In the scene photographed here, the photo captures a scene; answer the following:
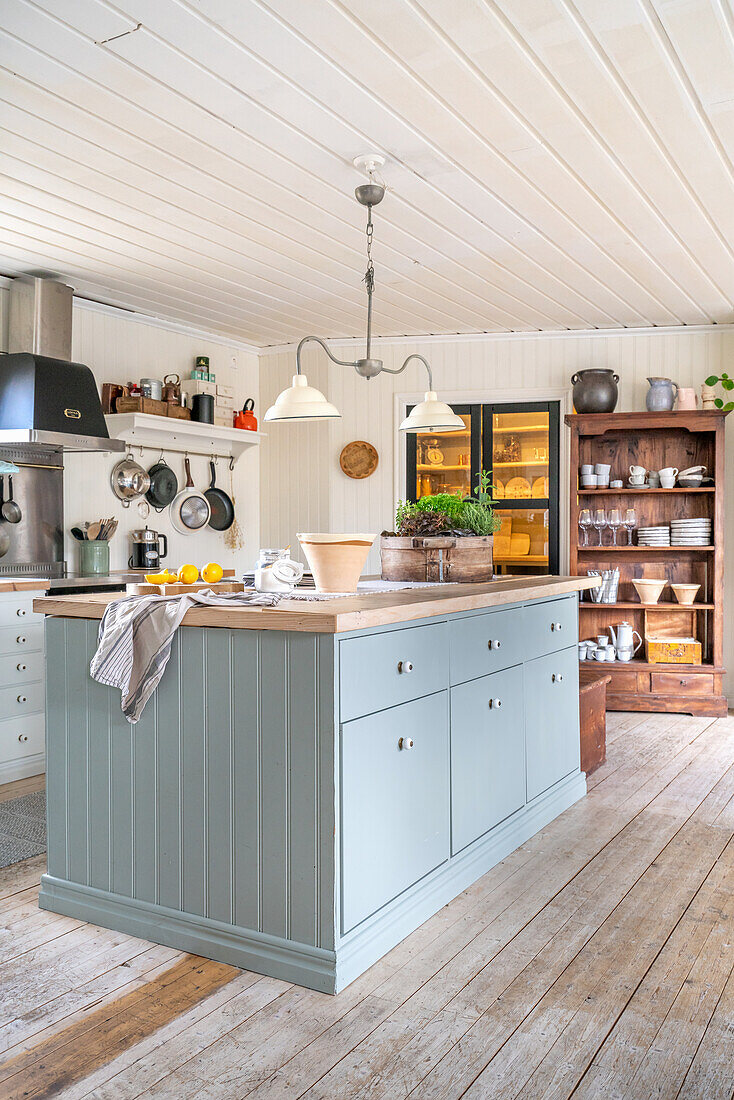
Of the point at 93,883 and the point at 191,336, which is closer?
the point at 93,883

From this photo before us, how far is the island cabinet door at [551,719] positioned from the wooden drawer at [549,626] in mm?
40

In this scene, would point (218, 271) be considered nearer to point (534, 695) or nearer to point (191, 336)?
point (191, 336)

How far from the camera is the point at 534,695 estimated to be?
11.1 ft

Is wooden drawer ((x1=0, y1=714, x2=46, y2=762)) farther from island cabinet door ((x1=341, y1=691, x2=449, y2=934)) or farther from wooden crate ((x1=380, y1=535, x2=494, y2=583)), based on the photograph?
island cabinet door ((x1=341, y1=691, x2=449, y2=934))

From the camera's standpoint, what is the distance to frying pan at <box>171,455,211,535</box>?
600cm

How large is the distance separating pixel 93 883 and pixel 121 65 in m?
2.42

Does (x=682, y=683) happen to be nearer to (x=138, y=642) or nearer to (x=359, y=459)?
(x=359, y=459)

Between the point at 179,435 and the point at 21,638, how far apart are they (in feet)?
6.93

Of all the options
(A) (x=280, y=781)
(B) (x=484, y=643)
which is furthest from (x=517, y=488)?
(A) (x=280, y=781)

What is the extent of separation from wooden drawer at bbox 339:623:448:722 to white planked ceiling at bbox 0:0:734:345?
1.68 meters

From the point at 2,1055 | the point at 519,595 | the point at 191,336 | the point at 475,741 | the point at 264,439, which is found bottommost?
the point at 2,1055

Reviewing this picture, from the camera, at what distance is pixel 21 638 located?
4.16 m

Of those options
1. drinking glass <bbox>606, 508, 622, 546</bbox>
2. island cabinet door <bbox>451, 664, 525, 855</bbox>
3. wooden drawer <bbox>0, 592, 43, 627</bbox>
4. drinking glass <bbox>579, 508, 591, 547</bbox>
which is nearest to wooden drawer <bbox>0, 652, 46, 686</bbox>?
wooden drawer <bbox>0, 592, 43, 627</bbox>

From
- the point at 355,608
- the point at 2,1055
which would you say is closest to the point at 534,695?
the point at 355,608
